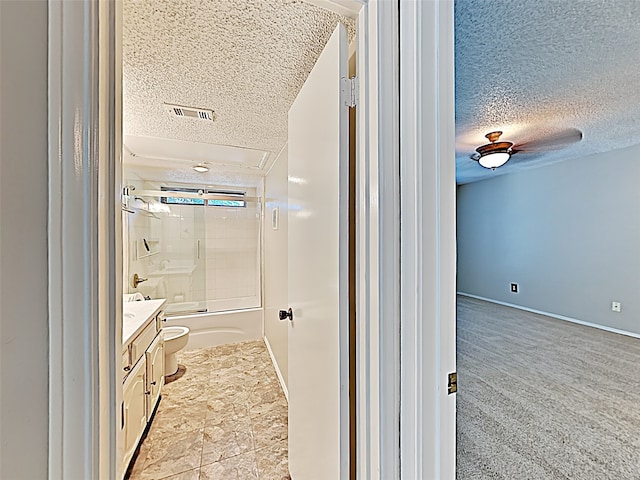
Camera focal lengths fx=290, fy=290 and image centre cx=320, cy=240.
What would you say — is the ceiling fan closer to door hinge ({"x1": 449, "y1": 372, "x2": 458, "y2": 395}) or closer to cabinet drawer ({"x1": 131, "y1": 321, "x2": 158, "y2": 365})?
door hinge ({"x1": 449, "y1": 372, "x2": 458, "y2": 395})

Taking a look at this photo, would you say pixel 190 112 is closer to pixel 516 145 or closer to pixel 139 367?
pixel 139 367

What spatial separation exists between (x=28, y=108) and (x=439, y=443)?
113 centimetres

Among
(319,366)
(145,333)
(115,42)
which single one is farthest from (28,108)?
(145,333)

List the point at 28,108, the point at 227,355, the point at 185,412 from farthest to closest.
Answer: the point at 227,355 → the point at 185,412 → the point at 28,108

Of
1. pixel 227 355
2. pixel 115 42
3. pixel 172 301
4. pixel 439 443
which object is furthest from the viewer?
pixel 172 301

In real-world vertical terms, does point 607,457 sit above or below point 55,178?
below

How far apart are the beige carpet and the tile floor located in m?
1.12

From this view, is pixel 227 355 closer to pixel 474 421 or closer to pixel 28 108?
pixel 474 421

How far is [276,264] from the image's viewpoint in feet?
9.51

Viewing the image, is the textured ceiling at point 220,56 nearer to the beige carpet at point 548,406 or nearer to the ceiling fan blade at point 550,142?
the beige carpet at point 548,406

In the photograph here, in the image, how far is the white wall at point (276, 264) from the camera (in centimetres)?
248

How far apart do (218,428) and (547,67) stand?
126 inches

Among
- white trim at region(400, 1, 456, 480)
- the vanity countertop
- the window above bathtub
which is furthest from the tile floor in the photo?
the window above bathtub

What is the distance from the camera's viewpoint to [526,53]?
5.67 feet
